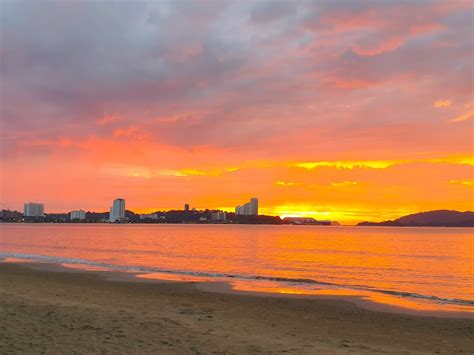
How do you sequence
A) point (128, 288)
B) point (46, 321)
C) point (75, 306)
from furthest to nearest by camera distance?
1. point (128, 288)
2. point (75, 306)
3. point (46, 321)

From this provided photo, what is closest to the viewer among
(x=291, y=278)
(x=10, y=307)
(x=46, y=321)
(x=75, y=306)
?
(x=46, y=321)

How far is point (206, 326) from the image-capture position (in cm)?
1470

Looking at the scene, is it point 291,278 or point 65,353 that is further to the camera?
point 291,278

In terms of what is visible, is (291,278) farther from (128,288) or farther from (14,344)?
(14,344)

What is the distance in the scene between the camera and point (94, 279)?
3177 cm

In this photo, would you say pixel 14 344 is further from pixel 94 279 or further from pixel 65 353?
pixel 94 279

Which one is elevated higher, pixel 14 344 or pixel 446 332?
pixel 14 344

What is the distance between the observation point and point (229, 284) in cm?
3023

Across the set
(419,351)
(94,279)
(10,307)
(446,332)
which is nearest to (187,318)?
(10,307)

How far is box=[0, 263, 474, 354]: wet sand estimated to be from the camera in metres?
11.6


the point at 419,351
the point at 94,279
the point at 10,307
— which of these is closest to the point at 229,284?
the point at 94,279

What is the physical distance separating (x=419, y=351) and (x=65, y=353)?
9807 millimetres

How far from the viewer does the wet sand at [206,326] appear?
11609mm

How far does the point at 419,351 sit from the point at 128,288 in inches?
727
